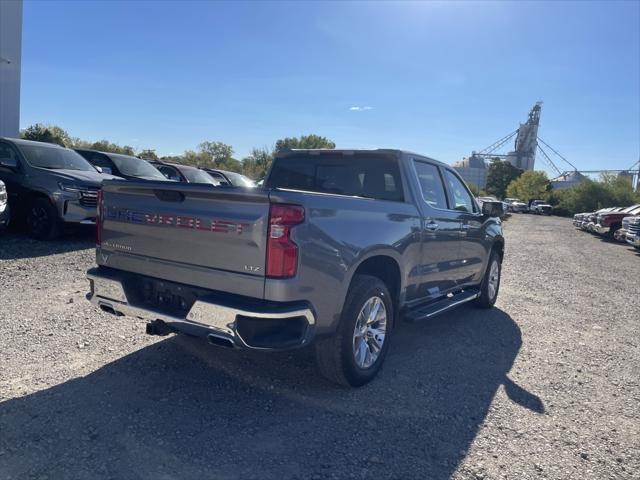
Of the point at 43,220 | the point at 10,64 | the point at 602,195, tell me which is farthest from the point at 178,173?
the point at 602,195

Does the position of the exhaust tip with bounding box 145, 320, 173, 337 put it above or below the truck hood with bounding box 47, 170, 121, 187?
below

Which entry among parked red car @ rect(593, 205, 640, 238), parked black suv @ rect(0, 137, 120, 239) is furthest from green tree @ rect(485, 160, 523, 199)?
parked black suv @ rect(0, 137, 120, 239)

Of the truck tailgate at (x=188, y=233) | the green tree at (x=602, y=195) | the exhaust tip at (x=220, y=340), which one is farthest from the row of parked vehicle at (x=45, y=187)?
the green tree at (x=602, y=195)

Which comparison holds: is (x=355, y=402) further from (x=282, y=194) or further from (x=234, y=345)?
(x=282, y=194)

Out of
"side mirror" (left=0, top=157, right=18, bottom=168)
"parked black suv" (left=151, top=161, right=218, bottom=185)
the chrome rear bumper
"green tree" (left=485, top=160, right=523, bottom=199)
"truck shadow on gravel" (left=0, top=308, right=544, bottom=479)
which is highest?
"green tree" (left=485, top=160, right=523, bottom=199)

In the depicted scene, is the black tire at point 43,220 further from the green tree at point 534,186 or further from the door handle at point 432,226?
the green tree at point 534,186

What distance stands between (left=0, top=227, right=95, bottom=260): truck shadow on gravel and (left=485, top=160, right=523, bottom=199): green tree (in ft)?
329

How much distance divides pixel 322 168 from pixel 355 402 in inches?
93.4

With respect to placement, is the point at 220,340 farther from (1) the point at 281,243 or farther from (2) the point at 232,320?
(1) the point at 281,243

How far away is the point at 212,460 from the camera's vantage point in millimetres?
2828

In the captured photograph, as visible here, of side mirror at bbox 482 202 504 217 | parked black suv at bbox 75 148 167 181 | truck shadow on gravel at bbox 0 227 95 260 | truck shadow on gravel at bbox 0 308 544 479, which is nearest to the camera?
truck shadow on gravel at bbox 0 308 544 479

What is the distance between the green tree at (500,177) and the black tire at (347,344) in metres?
104

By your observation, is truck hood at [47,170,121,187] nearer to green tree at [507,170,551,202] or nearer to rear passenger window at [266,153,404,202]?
rear passenger window at [266,153,404,202]

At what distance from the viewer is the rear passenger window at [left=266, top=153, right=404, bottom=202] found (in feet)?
15.5
